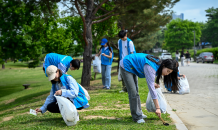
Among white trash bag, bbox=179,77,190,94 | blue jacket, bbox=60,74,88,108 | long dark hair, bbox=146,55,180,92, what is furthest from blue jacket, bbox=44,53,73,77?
white trash bag, bbox=179,77,190,94

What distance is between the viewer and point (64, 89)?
4203 millimetres

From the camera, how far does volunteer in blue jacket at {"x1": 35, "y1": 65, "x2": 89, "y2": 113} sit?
4.19m

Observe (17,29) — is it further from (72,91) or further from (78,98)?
(72,91)

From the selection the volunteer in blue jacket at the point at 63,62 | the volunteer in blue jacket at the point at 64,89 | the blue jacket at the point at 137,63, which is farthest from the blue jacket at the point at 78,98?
the blue jacket at the point at 137,63

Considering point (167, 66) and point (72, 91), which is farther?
point (72, 91)

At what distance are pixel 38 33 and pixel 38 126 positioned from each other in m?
14.9

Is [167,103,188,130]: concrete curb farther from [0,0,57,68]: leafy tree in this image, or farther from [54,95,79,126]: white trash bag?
[0,0,57,68]: leafy tree

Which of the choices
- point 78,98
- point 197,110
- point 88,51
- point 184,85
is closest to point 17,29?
point 88,51

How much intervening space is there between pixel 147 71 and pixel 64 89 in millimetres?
1602

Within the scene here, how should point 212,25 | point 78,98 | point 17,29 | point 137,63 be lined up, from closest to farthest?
point 137,63
point 78,98
point 17,29
point 212,25

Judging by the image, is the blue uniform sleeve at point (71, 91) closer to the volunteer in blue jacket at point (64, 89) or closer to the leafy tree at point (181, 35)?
the volunteer in blue jacket at point (64, 89)

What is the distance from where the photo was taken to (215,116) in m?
4.93

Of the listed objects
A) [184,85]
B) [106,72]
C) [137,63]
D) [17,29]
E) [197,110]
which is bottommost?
[197,110]

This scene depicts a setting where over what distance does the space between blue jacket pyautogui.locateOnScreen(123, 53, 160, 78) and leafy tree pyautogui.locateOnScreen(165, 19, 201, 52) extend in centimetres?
6455
